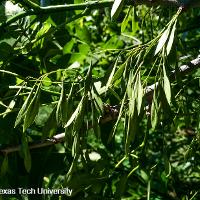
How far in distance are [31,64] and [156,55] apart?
493mm

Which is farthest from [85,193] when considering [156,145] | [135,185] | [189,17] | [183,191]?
[156,145]

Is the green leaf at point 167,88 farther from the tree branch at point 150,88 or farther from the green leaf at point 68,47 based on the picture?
the green leaf at point 68,47

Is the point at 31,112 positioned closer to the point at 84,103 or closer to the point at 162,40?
the point at 84,103

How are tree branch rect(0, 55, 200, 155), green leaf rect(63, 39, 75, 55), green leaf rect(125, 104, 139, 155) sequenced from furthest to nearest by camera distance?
→ green leaf rect(63, 39, 75, 55) < tree branch rect(0, 55, 200, 155) < green leaf rect(125, 104, 139, 155)

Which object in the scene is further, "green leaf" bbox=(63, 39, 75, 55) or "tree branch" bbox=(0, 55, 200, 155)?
"green leaf" bbox=(63, 39, 75, 55)

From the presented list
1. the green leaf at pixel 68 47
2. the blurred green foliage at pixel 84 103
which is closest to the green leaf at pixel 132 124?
the blurred green foliage at pixel 84 103

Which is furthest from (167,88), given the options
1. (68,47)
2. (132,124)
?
(68,47)

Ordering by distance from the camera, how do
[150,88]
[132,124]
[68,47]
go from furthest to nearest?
[68,47]
[150,88]
[132,124]

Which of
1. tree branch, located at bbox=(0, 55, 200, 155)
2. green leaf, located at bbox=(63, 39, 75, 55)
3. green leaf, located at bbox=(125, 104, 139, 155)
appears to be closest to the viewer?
green leaf, located at bbox=(125, 104, 139, 155)

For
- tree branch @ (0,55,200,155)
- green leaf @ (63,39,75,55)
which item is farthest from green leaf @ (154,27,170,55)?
green leaf @ (63,39,75,55)

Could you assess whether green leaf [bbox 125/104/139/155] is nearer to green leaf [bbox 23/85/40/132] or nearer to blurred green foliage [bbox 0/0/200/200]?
blurred green foliage [bbox 0/0/200/200]

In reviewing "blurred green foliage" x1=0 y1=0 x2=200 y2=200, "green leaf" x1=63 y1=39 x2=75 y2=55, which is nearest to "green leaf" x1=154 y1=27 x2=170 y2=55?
"blurred green foliage" x1=0 y1=0 x2=200 y2=200

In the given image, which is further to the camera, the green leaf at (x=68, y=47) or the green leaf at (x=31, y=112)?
the green leaf at (x=68, y=47)

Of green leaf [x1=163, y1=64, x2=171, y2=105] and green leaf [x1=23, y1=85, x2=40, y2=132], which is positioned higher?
green leaf [x1=163, y1=64, x2=171, y2=105]
